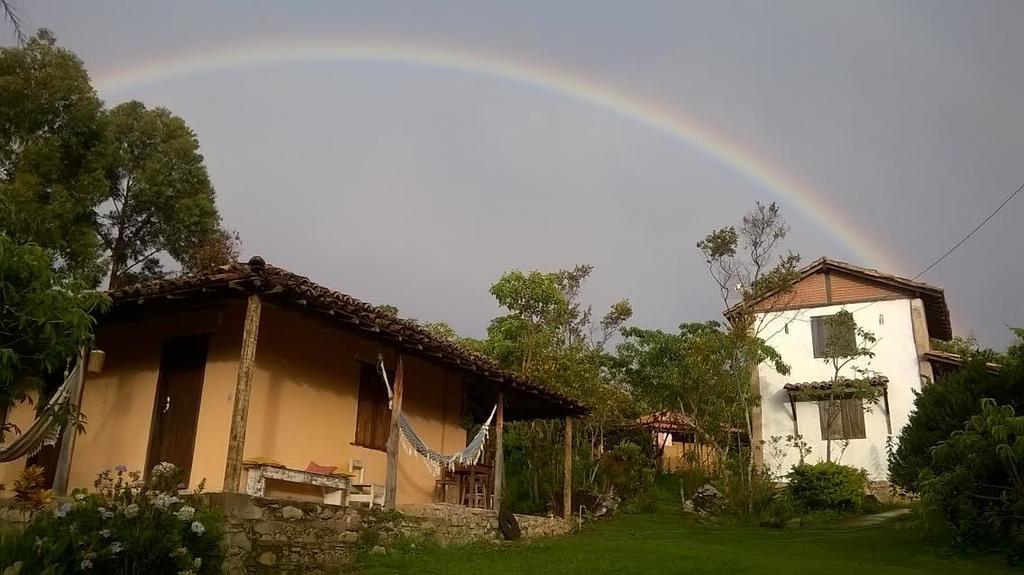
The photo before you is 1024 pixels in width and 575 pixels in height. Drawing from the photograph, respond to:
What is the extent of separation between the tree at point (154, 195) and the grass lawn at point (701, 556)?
555 inches

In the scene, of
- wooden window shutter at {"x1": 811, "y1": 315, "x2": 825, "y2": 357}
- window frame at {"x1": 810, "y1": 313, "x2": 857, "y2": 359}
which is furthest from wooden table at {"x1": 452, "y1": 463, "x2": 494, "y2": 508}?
wooden window shutter at {"x1": 811, "y1": 315, "x2": 825, "y2": 357}

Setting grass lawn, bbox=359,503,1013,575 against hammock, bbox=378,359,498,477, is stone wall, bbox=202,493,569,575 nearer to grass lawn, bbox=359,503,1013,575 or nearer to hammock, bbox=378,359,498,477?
grass lawn, bbox=359,503,1013,575

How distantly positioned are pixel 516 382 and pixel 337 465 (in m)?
3.11

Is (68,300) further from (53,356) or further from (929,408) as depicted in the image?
(929,408)

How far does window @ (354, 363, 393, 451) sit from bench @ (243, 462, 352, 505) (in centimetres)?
156

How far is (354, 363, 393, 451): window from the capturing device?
1158 centimetres

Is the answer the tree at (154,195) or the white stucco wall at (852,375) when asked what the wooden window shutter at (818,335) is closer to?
the white stucco wall at (852,375)

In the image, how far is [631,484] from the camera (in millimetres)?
20047

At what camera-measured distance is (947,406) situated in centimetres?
1336

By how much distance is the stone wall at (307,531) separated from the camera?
778 centimetres

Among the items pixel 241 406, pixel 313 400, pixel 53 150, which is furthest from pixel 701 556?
pixel 53 150

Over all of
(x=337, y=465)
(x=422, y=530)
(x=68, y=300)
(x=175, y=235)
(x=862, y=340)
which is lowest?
(x=422, y=530)

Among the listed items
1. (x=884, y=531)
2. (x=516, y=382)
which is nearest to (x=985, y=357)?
(x=884, y=531)

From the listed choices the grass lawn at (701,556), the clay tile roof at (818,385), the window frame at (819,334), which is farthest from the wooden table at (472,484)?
the window frame at (819,334)
